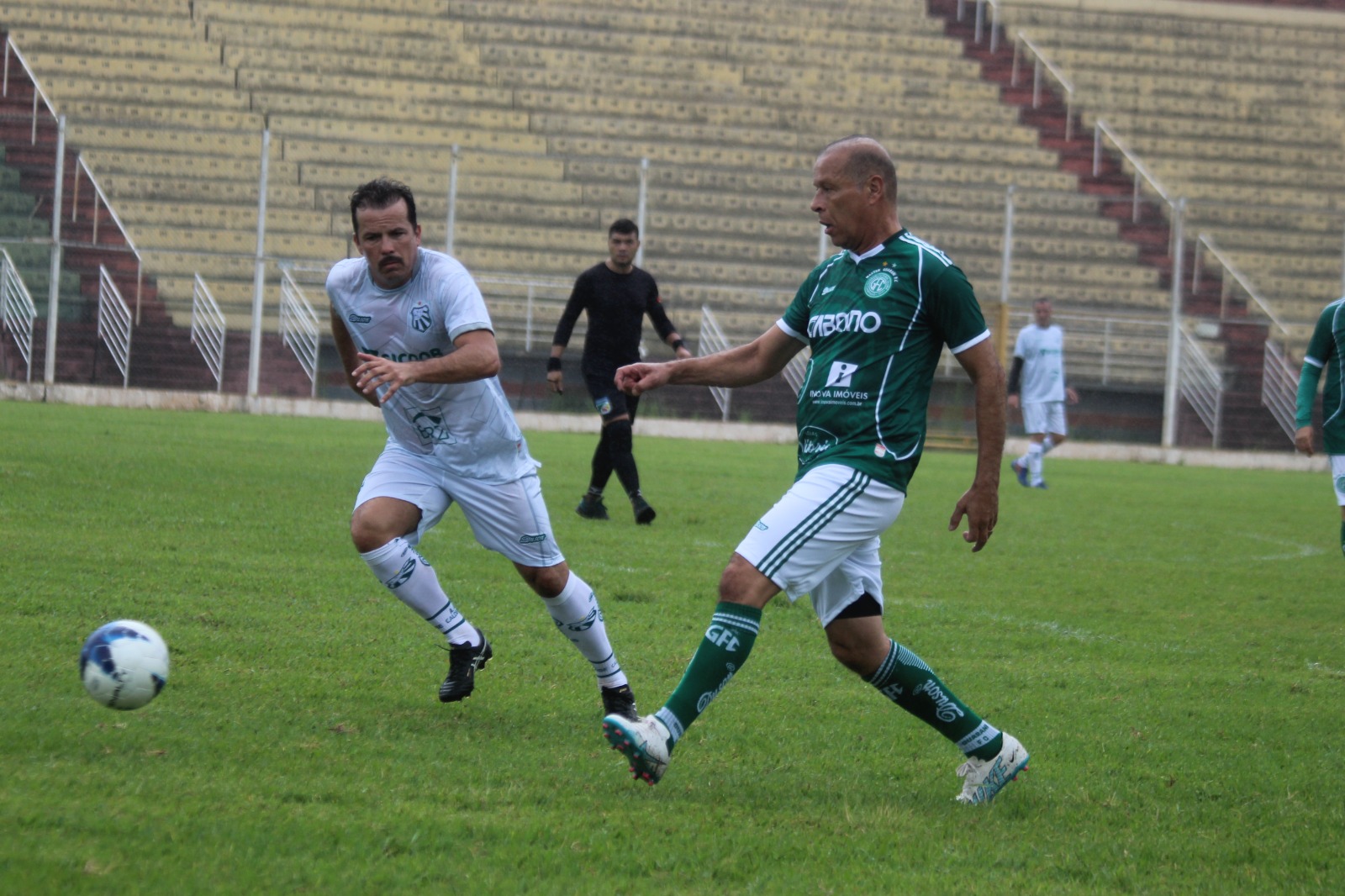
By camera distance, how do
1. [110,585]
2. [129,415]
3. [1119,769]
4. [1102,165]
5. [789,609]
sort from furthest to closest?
[1102,165]
[129,415]
[789,609]
[110,585]
[1119,769]

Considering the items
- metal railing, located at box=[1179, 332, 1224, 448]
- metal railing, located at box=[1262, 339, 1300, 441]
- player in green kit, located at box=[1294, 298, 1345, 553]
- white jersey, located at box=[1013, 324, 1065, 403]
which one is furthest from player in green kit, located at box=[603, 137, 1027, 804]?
metal railing, located at box=[1262, 339, 1300, 441]

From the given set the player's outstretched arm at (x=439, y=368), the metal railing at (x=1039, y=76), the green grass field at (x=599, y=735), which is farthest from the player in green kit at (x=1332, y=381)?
the metal railing at (x=1039, y=76)

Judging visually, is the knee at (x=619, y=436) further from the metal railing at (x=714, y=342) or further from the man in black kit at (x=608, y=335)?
the metal railing at (x=714, y=342)

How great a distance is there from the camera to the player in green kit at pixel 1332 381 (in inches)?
287

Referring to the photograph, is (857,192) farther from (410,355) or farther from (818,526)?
(410,355)

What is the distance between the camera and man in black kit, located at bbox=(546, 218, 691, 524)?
433 inches

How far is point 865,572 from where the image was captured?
4.43m

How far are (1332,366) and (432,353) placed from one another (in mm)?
4761

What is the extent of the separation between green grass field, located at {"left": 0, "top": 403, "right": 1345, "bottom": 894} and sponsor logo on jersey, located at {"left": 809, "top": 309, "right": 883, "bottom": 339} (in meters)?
1.37

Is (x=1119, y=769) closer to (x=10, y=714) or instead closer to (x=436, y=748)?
(x=436, y=748)

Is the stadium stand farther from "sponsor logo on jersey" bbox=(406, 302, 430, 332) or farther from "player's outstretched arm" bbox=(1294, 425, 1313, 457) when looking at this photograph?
"sponsor logo on jersey" bbox=(406, 302, 430, 332)

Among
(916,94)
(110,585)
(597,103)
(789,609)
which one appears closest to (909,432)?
(789,609)

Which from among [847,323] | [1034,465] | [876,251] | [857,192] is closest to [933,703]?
[847,323]

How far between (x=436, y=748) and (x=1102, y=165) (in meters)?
27.0
